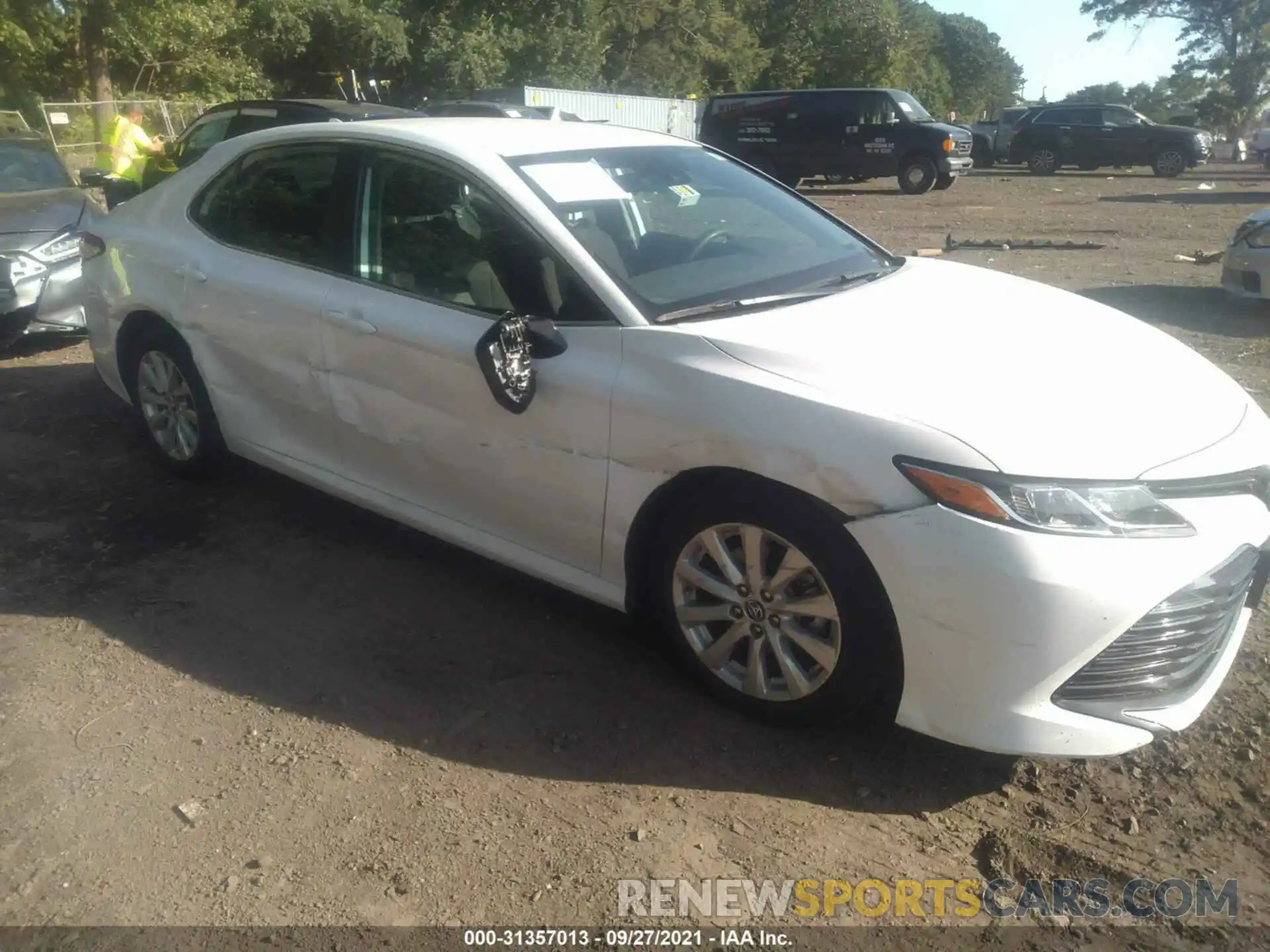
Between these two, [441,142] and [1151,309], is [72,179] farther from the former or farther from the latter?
[1151,309]

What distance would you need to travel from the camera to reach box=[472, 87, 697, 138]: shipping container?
27.4 meters

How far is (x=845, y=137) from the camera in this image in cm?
2205

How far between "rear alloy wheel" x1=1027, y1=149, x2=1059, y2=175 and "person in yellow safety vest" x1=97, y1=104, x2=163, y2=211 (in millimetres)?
21400

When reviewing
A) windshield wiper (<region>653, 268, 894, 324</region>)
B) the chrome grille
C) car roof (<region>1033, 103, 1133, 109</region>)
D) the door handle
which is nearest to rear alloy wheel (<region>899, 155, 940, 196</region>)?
car roof (<region>1033, 103, 1133, 109</region>)

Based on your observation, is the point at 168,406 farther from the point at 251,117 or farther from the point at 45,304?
the point at 251,117

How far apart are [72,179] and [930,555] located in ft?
30.0

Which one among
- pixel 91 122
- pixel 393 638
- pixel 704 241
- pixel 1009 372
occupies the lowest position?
pixel 91 122

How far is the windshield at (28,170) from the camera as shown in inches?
360

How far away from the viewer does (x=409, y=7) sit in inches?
1505

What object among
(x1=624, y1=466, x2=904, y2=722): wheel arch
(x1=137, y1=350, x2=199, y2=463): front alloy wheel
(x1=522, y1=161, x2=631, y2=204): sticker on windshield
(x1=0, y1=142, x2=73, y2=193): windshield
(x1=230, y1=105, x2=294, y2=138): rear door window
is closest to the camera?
(x1=624, y1=466, x2=904, y2=722): wheel arch

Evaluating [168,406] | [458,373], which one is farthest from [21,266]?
[458,373]

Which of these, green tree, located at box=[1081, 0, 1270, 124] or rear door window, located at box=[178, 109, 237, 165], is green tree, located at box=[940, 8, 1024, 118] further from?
rear door window, located at box=[178, 109, 237, 165]

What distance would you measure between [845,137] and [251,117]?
47.4 ft

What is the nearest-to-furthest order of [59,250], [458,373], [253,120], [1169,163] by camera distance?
[458,373] < [59,250] < [253,120] < [1169,163]
